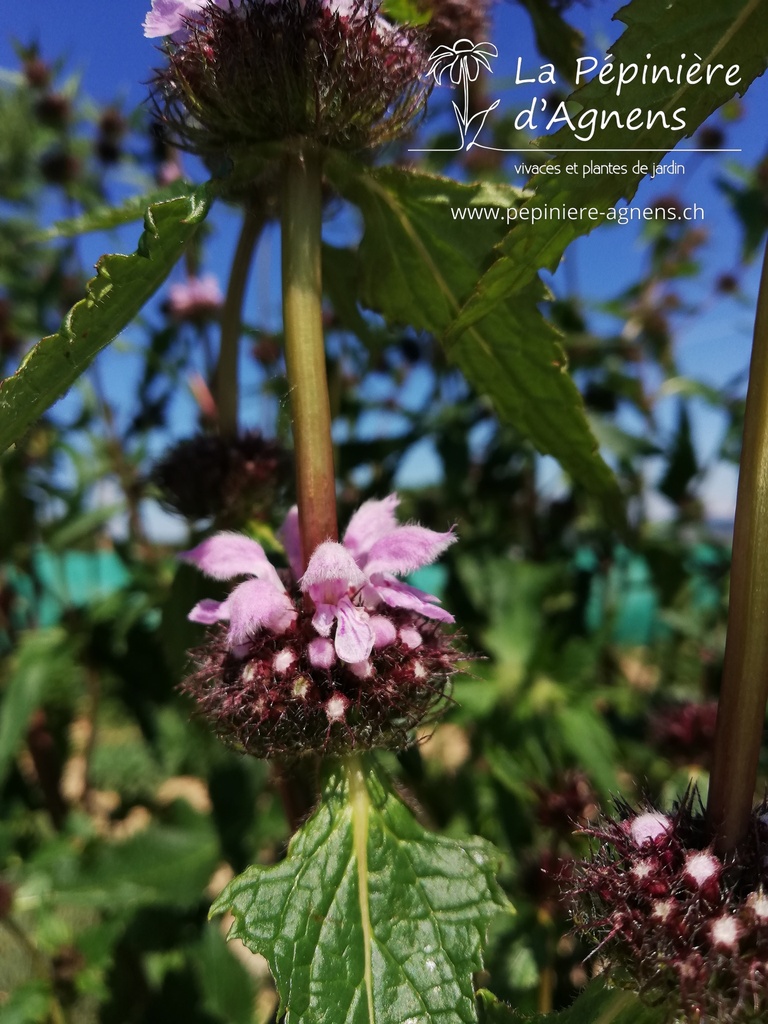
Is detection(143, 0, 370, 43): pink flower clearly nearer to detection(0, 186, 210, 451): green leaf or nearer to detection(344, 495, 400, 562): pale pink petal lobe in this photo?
detection(0, 186, 210, 451): green leaf

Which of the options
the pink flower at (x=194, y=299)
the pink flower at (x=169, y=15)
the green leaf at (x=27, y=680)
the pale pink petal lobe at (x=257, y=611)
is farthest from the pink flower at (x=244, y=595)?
the pink flower at (x=194, y=299)

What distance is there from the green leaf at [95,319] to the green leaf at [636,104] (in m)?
0.22

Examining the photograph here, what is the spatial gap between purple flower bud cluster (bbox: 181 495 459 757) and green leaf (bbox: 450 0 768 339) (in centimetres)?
22

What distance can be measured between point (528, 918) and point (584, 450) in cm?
83

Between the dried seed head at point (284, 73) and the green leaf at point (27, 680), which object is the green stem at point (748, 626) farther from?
the green leaf at point (27, 680)

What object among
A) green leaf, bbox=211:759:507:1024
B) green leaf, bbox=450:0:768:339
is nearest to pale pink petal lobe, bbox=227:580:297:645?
green leaf, bbox=211:759:507:1024

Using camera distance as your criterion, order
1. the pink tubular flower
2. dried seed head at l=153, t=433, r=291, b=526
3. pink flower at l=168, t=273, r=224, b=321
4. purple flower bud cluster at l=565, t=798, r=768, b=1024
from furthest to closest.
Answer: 1. pink flower at l=168, t=273, r=224, b=321
2. dried seed head at l=153, t=433, r=291, b=526
3. the pink tubular flower
4. purple flower bud cluster at l=565, t=798, r=768, b=1024

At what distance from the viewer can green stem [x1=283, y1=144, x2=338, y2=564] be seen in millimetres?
609

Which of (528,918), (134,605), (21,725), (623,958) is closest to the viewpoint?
(623,958)

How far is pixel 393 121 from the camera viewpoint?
2.21 feet

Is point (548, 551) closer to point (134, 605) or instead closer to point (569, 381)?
point (134, 605)

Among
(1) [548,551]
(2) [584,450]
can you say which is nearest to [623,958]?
(2) [584,450]

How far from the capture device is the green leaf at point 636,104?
1.59 feet

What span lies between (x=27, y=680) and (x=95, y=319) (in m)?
1.34
